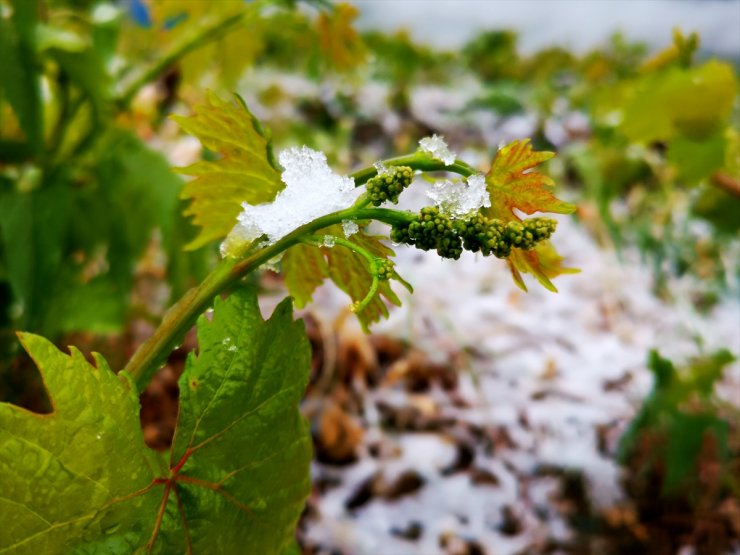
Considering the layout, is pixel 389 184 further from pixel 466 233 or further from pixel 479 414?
pixel 479 414

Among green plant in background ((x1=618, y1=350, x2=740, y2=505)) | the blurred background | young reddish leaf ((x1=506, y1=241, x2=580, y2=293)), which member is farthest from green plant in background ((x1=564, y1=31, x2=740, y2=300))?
young reddish leaf ((x1=506, y1=241, x2=580, y2=293))

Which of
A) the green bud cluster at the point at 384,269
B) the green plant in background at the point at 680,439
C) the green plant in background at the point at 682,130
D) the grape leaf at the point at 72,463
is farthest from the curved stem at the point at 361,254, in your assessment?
the green plant in background at the point at 680,439

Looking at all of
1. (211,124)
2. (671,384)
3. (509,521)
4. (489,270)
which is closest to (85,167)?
(211,124)

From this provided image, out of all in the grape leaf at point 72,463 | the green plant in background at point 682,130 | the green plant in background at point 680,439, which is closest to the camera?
the grape leaf at point 72,463

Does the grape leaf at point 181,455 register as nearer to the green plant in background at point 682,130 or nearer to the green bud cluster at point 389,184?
the green bud cluster at point 389,184

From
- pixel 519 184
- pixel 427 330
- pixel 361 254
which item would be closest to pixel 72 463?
pixel 361 254

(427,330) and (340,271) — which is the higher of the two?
(427,330)

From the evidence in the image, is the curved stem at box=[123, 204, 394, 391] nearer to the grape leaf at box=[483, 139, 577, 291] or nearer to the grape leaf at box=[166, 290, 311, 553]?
the grape leaf at box=[166, 290, 311, 553]
